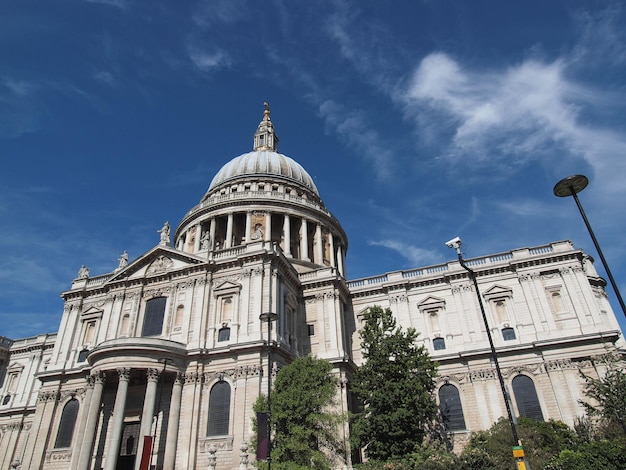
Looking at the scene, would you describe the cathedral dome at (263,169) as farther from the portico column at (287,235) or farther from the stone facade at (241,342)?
the stone facade at (241,342)

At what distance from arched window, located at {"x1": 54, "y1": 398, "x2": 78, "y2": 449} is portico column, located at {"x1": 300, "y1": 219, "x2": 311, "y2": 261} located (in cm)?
2423

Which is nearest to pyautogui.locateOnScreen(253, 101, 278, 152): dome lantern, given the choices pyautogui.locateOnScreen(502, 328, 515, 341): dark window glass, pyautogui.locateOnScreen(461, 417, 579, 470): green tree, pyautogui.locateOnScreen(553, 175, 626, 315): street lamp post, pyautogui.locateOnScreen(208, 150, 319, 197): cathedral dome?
pyautogui.locateOnScreen(208, 150, 319, 197): cathedral dome

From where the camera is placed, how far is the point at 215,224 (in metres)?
51.2

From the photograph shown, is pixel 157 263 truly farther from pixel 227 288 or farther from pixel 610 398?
pixel 610 398

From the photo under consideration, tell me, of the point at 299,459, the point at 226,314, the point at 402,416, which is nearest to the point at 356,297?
the point at 226,314

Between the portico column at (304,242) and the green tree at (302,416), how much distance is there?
2163cm

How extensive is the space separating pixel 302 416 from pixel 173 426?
904 centimetres

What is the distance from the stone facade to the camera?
29.6 metres

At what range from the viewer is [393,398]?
2730 centimetres

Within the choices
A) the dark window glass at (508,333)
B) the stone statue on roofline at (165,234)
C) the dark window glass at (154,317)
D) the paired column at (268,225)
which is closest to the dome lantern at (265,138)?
the paired column at (268,225)

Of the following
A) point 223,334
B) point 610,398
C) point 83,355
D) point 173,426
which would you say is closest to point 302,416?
point 173,426

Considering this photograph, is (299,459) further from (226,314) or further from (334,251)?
(334,251)

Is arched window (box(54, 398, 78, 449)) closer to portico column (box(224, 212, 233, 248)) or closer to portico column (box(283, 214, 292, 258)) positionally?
portico column (box(224, 212, 233, 248))

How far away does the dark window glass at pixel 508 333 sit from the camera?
3612 cm
